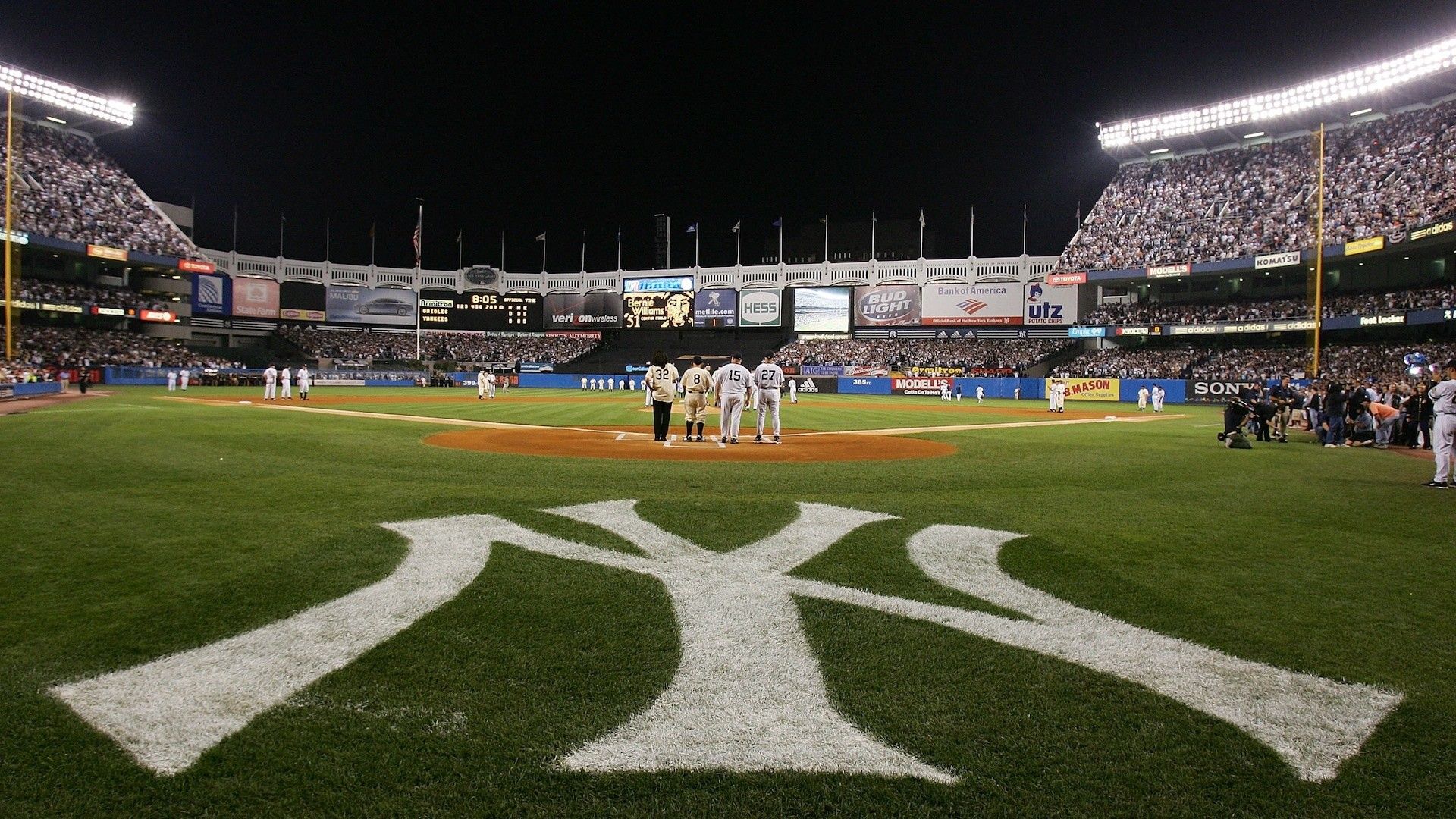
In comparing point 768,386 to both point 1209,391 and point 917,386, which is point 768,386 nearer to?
point 917,386

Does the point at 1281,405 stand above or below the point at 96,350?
below

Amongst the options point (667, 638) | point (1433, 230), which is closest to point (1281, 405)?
point (667, 638)

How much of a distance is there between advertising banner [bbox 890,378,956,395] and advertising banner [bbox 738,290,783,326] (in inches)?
629

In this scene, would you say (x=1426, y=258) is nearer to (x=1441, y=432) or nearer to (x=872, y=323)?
(x=872, y=323)

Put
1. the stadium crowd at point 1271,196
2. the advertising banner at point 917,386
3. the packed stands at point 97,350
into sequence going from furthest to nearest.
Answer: the advertising banner at point 917,386 < the packed stands at point 97,350 < the stadium crowd at point 1271,196

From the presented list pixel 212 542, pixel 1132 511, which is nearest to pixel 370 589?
pixel 212 542

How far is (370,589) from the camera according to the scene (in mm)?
4879

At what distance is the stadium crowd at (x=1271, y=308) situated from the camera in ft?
132

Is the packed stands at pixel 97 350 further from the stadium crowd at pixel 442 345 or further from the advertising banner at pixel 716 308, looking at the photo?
the advertising banner at pixel 716 308

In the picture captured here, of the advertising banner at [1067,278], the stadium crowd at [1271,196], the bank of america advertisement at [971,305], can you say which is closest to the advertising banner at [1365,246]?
the stadium crowd at [1271,196]

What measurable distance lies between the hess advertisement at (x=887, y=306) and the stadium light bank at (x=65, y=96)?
5810 cm

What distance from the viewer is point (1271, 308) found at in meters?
48.7

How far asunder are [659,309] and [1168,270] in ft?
133

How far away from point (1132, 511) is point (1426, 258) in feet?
169
